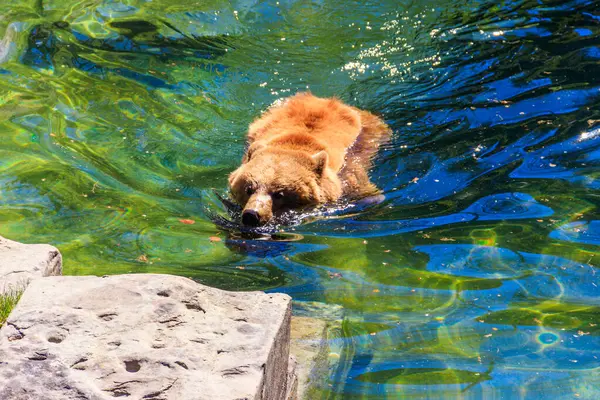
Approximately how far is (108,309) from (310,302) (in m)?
1.95

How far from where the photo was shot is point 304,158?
24.3 feet

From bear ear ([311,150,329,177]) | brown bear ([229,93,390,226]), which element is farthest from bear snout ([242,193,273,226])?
bear ear ([311,150,329,177])

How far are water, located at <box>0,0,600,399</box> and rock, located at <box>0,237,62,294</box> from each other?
1.26 meters

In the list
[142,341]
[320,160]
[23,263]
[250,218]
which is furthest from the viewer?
[320,160]

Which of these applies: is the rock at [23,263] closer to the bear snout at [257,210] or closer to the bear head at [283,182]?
the bear snout at [257,210]

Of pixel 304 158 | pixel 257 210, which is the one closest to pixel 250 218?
pixel 257 210

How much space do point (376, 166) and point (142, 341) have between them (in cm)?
525

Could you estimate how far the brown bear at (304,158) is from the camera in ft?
23.6

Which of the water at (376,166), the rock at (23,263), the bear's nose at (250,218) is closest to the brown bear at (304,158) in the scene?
Result: the bear's nose at (250,218)

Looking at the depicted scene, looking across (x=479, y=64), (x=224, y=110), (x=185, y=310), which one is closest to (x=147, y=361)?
(x=185, y=310)

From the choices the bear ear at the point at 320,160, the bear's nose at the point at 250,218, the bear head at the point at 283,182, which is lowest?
the bear's nose at the point at 250,218

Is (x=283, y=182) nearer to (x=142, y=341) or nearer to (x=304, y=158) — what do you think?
(x=304, y=158)

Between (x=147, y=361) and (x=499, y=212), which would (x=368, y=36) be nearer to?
(x=499, y=212)

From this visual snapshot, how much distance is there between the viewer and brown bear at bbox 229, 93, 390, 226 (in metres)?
7.19
